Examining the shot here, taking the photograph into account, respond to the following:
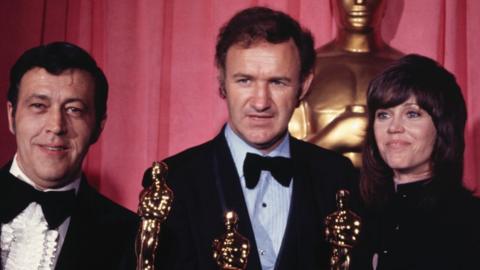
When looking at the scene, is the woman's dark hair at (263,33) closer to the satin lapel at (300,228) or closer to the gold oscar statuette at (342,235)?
the satin lapel at (300,228)

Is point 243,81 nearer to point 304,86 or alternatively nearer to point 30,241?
point 304,86

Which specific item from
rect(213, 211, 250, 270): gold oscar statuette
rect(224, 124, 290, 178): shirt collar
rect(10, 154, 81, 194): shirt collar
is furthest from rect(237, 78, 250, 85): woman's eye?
rect(213, 211, 250, 270): gold oscar statuette

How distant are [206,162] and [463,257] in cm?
56

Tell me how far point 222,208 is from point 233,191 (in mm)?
44

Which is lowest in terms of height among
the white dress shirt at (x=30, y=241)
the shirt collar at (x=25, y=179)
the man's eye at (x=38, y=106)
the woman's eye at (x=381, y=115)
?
the white dress shirt at (x=30, y=241)

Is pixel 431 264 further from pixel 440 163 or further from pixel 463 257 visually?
pixel 440 163

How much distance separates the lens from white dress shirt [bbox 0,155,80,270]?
59.5 inches

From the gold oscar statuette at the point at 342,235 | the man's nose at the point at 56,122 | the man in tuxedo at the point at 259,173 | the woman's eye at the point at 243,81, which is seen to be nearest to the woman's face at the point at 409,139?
the man in tuxedo at the point at 259,173

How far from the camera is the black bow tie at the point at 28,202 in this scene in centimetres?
151

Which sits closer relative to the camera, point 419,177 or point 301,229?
point 301,229

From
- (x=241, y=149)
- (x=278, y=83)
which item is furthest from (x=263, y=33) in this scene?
(x=241, y=149)

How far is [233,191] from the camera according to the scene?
5.09 feet

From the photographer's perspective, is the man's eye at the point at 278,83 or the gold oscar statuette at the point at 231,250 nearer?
the gold oscar statuette at the point at 231,250

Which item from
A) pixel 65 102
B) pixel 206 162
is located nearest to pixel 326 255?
pixel 206 162
